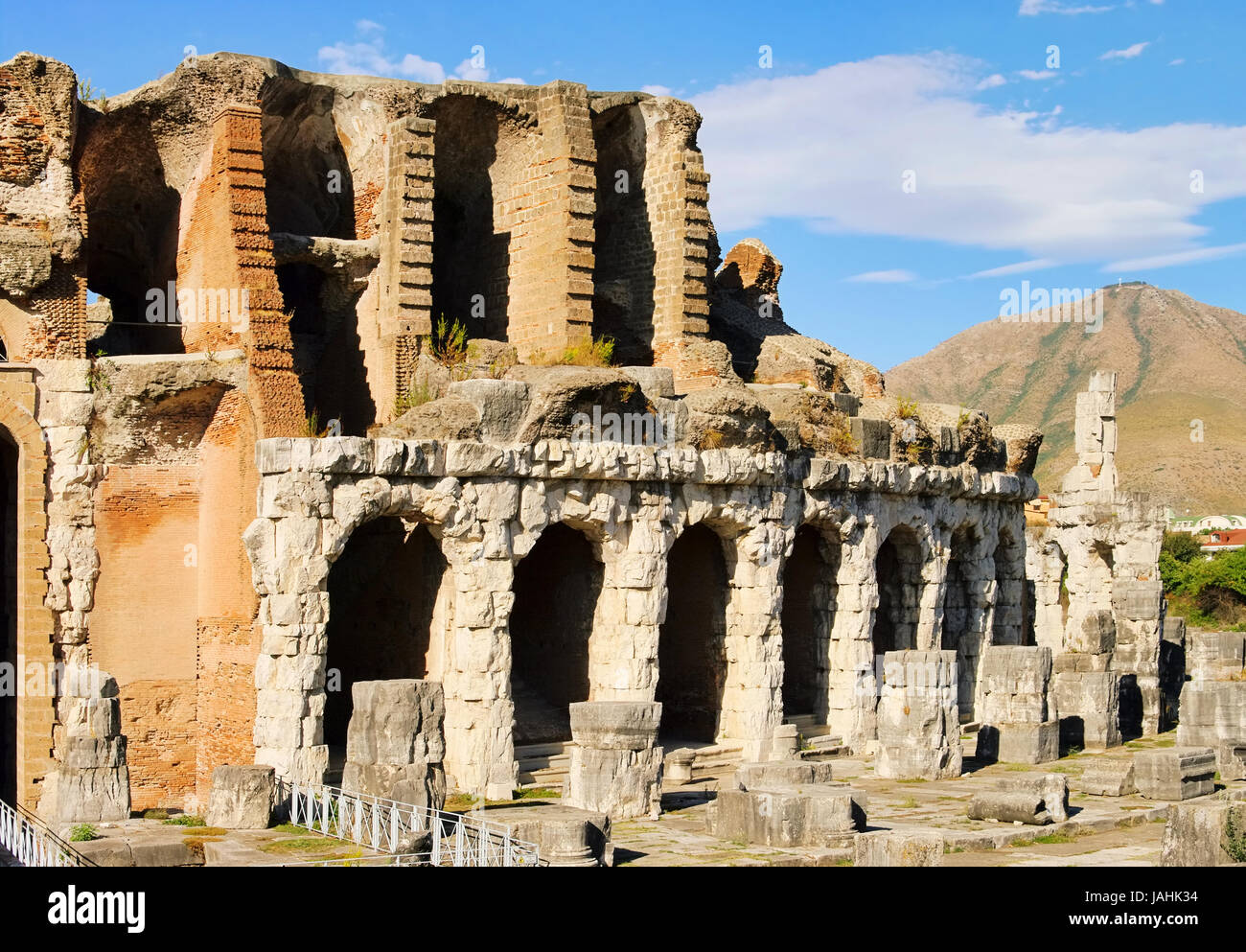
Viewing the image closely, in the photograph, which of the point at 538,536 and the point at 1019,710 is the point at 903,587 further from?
the point at 538,536

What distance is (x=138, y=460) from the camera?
853 inches

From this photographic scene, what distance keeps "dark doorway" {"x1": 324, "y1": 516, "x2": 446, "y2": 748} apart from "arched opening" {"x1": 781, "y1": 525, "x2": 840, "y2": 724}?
6023 millimetres

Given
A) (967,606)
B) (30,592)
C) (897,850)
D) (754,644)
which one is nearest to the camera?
(897,850)

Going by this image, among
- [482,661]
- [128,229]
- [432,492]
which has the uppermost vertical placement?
[128,229]

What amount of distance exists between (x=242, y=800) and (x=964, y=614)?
15.5 m

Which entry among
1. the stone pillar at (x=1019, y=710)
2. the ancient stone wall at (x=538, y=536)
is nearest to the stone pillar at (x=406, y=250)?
the ancient stone wall at (x=538, y=536)

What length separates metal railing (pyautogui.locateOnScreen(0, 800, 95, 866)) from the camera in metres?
14.3

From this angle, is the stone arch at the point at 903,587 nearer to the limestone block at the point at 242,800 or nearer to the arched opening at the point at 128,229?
the arched opening at the point at 128,229

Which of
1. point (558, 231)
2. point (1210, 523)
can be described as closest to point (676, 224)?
point (558, 231)

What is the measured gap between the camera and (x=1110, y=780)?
790 inches

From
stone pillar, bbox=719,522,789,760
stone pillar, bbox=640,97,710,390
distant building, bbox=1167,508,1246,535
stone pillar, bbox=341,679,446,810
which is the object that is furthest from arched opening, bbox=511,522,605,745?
distant building, bbox=1167,508,1246,535

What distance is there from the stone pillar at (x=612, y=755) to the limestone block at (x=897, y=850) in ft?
11.3
